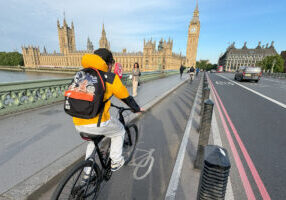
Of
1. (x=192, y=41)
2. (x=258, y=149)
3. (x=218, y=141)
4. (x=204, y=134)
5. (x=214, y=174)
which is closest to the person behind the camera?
(x=214, y=174)

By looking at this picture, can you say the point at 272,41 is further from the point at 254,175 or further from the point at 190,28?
the point at 254,175

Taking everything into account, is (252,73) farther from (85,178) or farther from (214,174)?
(85,178)

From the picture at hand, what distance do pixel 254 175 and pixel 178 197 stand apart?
5.23 ft

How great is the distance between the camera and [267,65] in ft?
221

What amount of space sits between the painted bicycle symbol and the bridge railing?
4.47 metres

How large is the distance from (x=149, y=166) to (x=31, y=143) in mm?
2679

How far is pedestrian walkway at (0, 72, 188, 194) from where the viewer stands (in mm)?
2408

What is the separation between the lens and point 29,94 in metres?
5.09

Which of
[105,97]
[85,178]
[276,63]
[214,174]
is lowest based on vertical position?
[85,178]

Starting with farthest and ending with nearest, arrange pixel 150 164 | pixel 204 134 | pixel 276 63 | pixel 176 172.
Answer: pixel 276 63 < pixel 150 164 < pixel 204 134 < pixel 176 172

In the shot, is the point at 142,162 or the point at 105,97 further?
the point at 142,162

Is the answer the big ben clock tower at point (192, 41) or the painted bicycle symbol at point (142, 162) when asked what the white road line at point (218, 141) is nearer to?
the painted bicycle symbol at point (142, 162)

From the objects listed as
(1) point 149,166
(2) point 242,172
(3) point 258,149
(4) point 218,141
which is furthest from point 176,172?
(3) point 258,149

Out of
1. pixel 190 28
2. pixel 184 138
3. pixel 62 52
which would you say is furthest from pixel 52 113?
pixel 62 52
